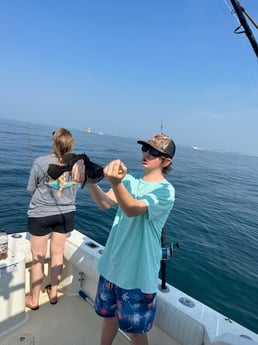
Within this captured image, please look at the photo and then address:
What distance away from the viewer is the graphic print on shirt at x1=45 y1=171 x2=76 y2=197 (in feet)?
7.20

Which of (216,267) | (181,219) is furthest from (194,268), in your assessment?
(181,219)

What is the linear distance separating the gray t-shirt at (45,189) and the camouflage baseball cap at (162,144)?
963 mm

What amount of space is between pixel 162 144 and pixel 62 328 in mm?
2093

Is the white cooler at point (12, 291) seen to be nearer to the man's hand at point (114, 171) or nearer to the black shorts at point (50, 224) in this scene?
the black shorts at point (50, 224)

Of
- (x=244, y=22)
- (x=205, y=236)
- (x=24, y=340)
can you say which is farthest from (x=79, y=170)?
(x=205, y=236)

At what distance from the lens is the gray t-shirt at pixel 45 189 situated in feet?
6.97

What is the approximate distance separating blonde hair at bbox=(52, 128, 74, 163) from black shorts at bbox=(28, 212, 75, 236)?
0.60m

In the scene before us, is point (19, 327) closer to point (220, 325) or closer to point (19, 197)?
point (220, 325)

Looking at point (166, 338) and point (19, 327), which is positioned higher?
point (166, 338)

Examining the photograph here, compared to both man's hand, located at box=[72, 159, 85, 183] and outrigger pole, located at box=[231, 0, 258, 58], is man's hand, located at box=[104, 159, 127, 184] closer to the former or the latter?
man's hand, located at box=[72, 159, 85, 183]

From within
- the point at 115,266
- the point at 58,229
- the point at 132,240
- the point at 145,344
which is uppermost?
the point at 132,240

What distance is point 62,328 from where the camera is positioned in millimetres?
2354

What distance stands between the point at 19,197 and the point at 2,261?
234 inches

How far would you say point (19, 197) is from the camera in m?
7.59
